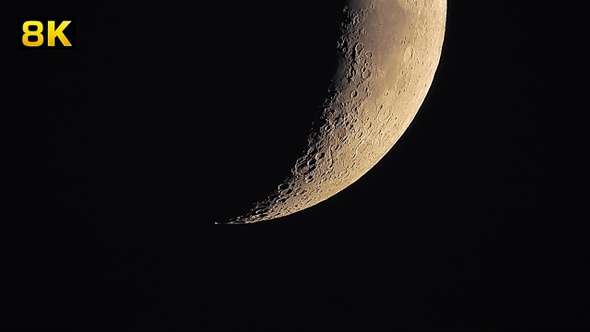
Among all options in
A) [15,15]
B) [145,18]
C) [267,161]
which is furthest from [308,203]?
[15,15]

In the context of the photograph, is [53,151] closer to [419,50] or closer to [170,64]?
[170,64]

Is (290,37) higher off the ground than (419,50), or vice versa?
(419,50)

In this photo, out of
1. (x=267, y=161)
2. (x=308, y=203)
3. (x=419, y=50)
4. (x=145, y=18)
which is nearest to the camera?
(x=145, y=18)

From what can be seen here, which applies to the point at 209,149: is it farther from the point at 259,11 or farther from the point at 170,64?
the point at 259,11

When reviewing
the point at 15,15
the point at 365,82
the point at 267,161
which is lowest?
the point at 267,161

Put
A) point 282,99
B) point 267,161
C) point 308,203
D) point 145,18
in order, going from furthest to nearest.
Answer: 1. point 308,203
2. point 267,161
3. point 282,99
4. point 145,18

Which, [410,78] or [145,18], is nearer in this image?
[145,18]

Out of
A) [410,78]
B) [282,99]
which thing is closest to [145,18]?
[282,99]
